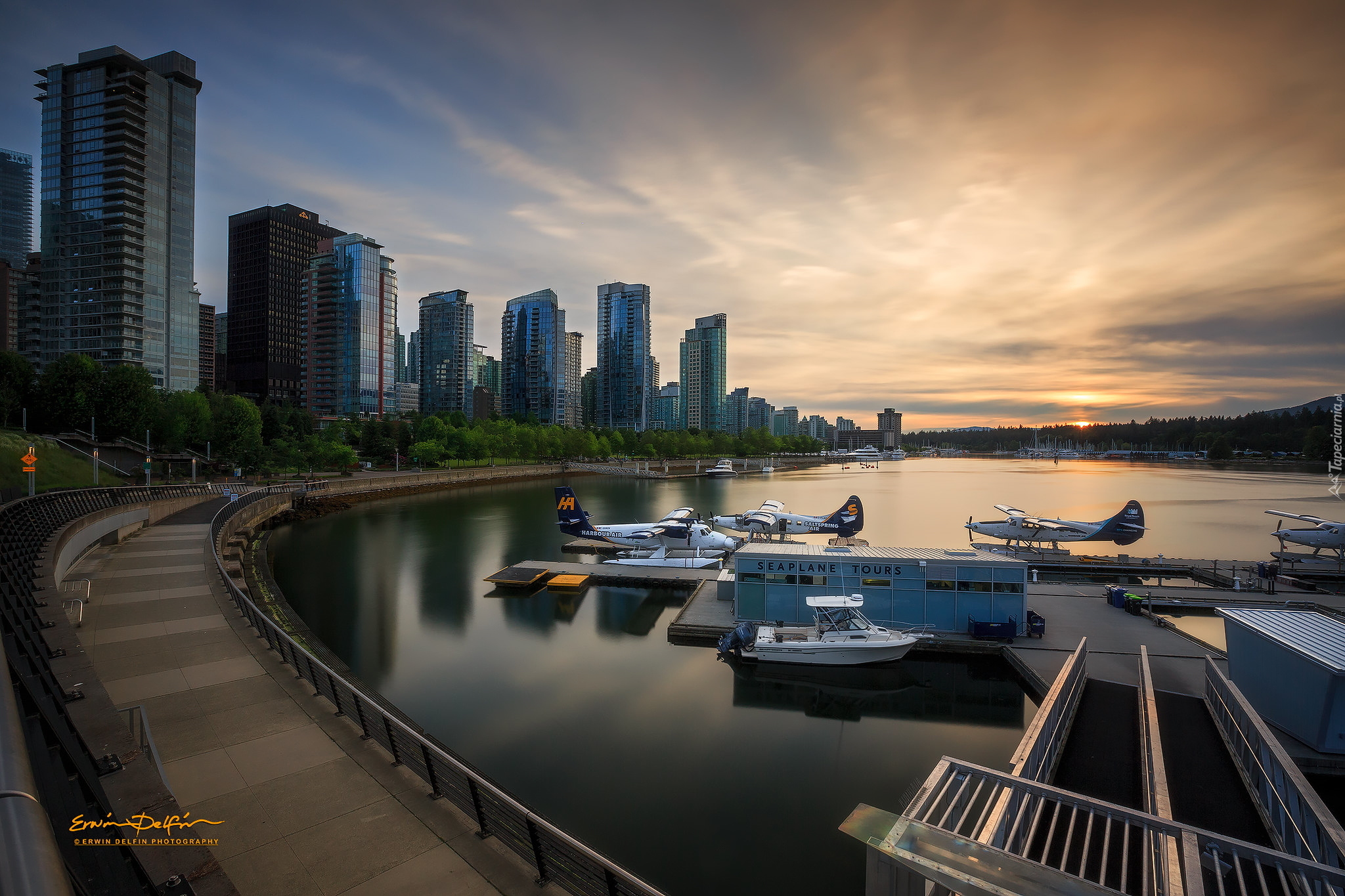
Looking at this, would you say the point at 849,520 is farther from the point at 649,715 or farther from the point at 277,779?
the point at 277,779

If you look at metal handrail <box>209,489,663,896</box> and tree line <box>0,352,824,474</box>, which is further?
tree line <box>0,352,824,474</box>

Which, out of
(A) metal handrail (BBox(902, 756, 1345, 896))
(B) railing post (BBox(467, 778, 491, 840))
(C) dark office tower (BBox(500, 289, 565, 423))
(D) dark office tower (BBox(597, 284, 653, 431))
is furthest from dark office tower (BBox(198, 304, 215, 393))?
(A) metal handrail (BBox(902, 756, 1345, 896))

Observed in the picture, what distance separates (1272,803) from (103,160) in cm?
12277

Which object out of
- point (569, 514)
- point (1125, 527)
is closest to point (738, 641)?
point (569, 514)

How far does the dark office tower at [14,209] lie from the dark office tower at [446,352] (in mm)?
85285

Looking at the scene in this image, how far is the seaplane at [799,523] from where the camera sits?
36.9 metres

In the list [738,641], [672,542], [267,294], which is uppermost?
[267,294]

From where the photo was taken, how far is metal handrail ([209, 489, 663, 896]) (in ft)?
19.7

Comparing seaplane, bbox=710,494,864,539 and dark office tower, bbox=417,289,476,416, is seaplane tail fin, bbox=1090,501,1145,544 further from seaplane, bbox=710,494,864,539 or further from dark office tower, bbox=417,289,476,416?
dark office tower, bbox=417,289,476,416

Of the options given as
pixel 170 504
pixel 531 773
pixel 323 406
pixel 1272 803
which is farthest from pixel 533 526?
pixel 323 406

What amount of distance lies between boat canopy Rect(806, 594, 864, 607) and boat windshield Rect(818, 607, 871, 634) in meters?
0.37

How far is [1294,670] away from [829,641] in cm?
1012

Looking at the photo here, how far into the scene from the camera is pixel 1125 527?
35.9 metres

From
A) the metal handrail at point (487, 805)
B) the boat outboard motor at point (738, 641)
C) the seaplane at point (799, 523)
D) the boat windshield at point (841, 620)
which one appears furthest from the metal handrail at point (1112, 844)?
the seaplane at point (799, 523)
